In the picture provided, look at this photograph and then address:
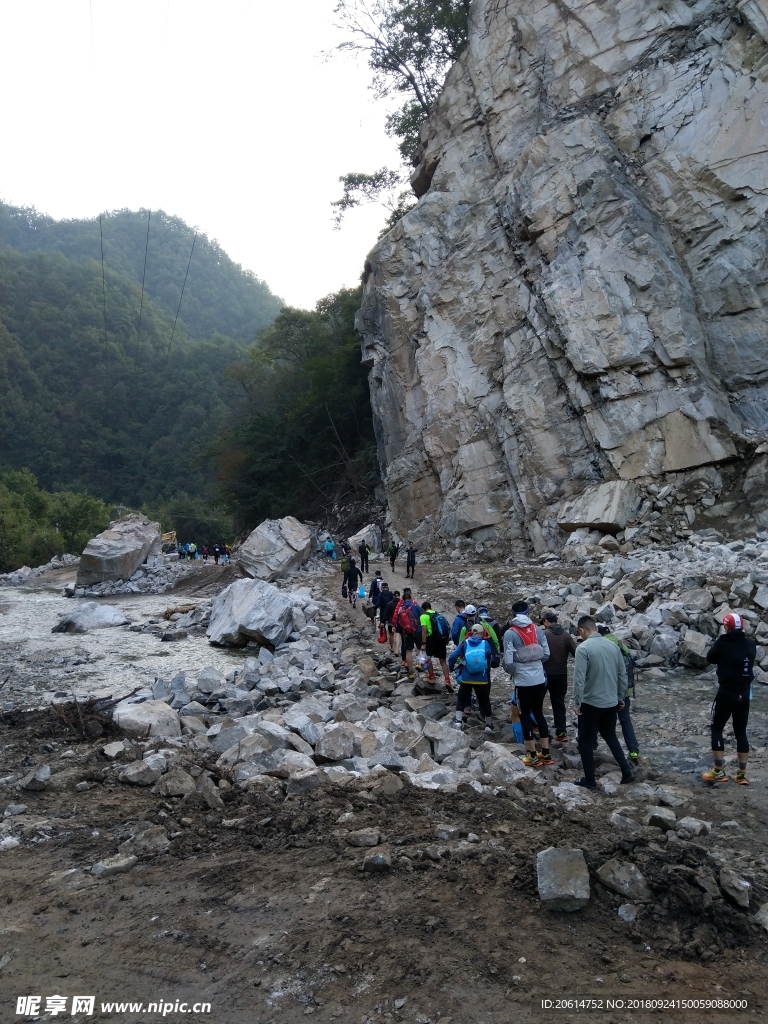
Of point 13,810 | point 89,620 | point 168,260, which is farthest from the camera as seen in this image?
point 168,260

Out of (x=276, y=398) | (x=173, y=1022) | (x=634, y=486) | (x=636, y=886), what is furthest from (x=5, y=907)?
(x=276, y=398)

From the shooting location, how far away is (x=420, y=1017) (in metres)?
2.96

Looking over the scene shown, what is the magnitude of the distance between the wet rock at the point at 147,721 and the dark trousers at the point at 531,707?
3.69 meters

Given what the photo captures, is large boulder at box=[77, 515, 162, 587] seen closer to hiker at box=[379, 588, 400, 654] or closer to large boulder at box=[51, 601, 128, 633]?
large boulder at box=[51, 601, 128, 633]

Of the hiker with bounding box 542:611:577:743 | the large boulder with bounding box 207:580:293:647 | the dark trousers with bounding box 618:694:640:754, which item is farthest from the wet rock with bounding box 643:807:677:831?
the large boulder with bounding box 207:580:293:647

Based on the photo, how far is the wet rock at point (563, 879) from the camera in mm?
3580

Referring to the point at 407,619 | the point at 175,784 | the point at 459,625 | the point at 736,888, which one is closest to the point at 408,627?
the point at 407,619

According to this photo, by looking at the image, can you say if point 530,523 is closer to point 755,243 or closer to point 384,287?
point 755,243

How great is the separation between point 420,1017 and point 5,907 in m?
2.57

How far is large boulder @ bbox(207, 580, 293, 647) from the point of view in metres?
14.4

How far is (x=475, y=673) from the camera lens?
24.0 feet

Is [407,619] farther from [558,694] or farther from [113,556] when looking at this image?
[113,556]

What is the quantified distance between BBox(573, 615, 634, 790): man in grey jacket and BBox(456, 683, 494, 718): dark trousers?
191 centimetres

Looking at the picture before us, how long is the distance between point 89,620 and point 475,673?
1315 cm
